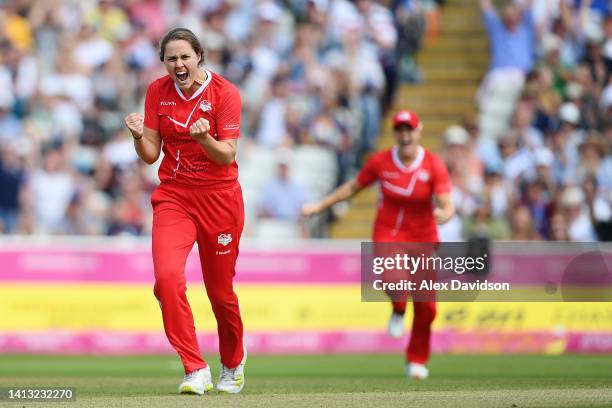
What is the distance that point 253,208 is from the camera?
68.7 feet

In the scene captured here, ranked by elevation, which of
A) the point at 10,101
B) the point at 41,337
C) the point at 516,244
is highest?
the point at 10,101

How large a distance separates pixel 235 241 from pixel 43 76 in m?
12.0

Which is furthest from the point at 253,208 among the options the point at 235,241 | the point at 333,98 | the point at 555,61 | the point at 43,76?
the point at 235,241

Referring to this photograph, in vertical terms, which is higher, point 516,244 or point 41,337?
point 516,244

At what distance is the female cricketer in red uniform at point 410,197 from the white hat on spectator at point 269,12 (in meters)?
9.02

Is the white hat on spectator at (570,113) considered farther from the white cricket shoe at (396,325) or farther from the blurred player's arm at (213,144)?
the blurred player's arm at (213,144)

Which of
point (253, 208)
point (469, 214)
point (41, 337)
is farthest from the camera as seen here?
point (253, 208)

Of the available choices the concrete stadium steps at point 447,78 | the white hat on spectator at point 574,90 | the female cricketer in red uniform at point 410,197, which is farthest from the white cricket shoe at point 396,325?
the white hat on spectator at point 574,90

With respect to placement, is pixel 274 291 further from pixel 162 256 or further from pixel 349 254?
pixel 162 256

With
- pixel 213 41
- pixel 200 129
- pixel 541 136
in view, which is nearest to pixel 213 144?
pixel 200 129

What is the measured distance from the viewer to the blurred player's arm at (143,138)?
9.99 meters

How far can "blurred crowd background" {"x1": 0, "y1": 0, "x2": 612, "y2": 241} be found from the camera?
20.0 m

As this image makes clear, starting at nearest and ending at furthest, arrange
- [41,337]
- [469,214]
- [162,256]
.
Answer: [162,256] → [41,337] → [469,214]

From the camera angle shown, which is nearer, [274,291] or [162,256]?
[162,256]
